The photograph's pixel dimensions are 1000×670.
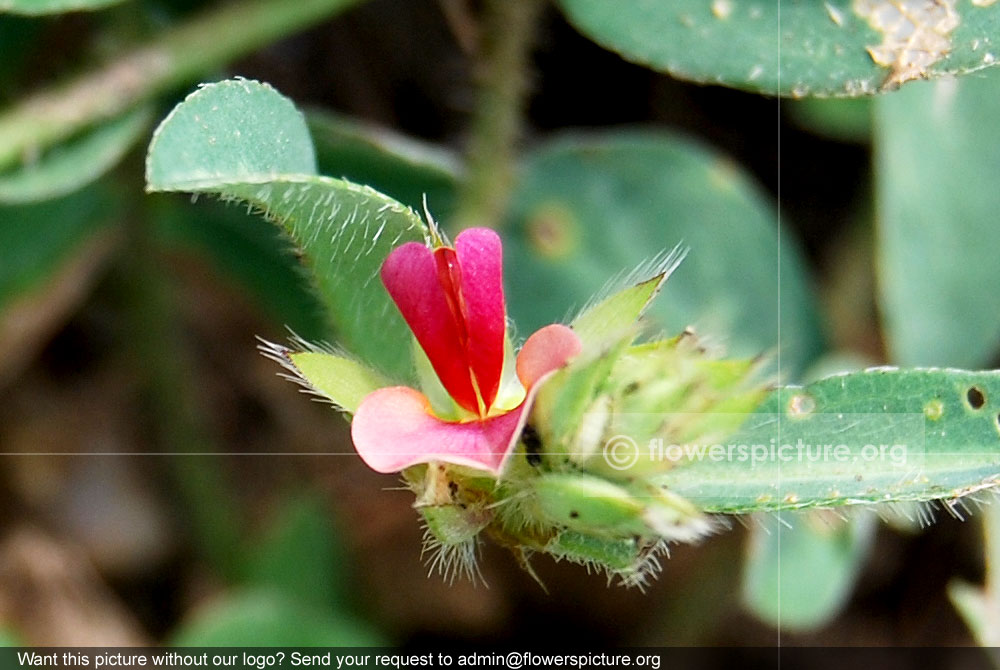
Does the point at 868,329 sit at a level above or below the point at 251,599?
above

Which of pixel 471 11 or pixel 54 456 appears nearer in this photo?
→ pixel 471 11

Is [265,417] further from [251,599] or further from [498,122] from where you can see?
[498,122]

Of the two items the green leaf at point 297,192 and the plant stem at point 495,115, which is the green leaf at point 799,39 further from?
the green leaf at point 297,192

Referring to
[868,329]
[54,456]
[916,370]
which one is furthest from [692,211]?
[54,456]

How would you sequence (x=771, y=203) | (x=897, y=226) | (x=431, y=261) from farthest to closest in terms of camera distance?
(x=771, y=203) → (x=897, y=226) → (x=431, y=261)

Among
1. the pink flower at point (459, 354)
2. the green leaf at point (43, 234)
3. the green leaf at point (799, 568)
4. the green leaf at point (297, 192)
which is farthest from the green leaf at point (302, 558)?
the pink flower at point (459, 354)

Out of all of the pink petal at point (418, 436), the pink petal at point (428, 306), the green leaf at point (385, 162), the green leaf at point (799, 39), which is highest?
the green leaf at point (799, 39)

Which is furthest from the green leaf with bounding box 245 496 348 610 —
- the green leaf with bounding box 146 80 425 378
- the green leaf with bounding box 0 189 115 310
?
the green leaf with bounding box 146 80 425 378

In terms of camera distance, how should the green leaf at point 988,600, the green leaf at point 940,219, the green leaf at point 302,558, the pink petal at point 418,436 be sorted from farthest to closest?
the green leaf at point 302,558 < the green leaf at point 940,219 < the green leaf at point 988,600 < the pink petal at point 418,436

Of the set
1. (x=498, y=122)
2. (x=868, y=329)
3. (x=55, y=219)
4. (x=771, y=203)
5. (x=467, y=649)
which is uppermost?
(x=498, y=122)
